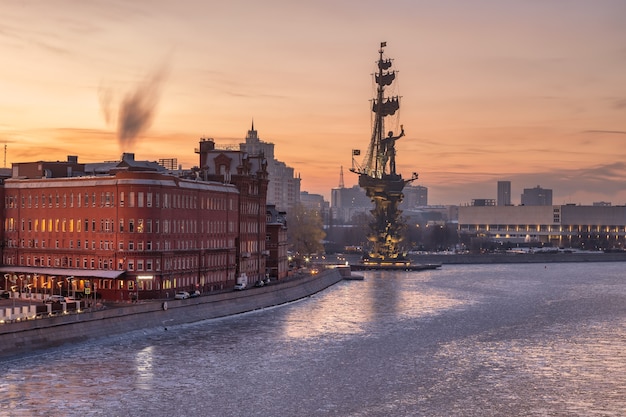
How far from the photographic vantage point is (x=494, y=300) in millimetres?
97062

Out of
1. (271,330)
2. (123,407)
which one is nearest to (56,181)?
(271,330)

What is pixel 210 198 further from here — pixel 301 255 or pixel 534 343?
pixel 301 255

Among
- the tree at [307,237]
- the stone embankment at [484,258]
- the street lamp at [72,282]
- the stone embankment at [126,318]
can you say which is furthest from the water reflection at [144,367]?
the stone embankment at [484,258]

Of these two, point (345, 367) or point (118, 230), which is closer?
point (345, 367)

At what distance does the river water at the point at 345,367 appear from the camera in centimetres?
4322

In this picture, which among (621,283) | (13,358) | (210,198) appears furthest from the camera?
(621,283)

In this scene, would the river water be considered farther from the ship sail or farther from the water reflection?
the ship sail

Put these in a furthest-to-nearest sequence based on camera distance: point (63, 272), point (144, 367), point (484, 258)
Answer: point (484, 258) < point (63, 272) < point (144, 367)

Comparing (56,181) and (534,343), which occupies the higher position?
(56,181)

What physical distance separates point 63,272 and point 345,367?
32.8 m

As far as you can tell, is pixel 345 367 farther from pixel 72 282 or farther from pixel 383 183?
pixel 383 183

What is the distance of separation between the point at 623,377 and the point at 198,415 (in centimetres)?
2616

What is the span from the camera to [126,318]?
6341 cm


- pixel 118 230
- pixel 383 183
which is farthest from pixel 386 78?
pixel 118 230
